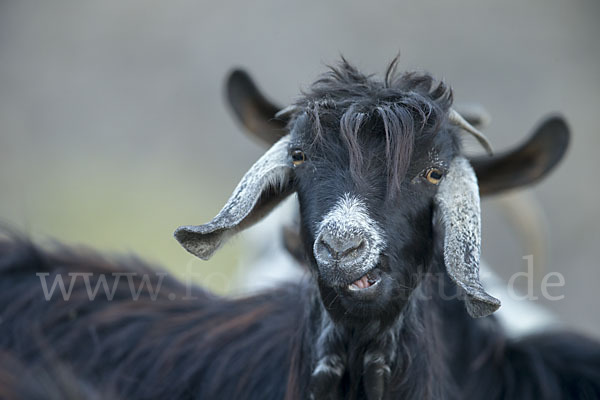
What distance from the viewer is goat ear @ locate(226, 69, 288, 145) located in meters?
4.11

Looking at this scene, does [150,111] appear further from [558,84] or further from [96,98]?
[558,84]

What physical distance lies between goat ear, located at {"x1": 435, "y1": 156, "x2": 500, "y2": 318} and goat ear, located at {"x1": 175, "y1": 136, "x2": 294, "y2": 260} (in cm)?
66

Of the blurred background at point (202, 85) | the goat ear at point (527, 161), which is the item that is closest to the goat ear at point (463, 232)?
the goat ear at point (527, 161)

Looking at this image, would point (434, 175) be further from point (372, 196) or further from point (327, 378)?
point (327, 378)

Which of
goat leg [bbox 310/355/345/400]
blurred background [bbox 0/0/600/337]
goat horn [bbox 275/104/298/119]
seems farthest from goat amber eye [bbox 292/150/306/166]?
blurred background [bbox 0/0/600/337]

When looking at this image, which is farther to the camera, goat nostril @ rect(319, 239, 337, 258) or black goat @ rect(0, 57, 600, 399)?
black goat @ rect(0, 57, 600, 399)

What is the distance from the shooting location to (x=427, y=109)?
9.25 ft

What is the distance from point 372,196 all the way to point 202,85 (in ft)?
32.6

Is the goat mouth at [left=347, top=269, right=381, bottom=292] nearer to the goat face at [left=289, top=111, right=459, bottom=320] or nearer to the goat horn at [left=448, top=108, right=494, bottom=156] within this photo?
the goat face at [left=289, top=111, right=459, bottom=320]

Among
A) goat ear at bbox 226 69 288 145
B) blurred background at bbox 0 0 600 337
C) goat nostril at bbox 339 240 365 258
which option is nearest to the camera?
goat nostril at bbox 339 240 365 258

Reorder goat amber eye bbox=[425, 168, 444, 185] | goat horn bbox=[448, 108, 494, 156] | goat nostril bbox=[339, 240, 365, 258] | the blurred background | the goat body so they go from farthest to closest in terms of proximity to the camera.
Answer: the blurred background → the goat body → goat horn bbox=[448, 108, 494, 156] → goat amber eye bbox=[425, 168, 444, 185] → goat nostril bbox=[339, 240, 365, 258]

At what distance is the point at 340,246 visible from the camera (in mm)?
2424

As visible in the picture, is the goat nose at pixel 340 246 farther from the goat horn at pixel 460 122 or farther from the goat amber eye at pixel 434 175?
the goat horn at pixel 460 122

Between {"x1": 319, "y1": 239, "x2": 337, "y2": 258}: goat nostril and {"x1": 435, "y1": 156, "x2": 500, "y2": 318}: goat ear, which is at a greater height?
{"x1": 435, "y1": 156, "x2": 500, "y2": 318}: goat ear
